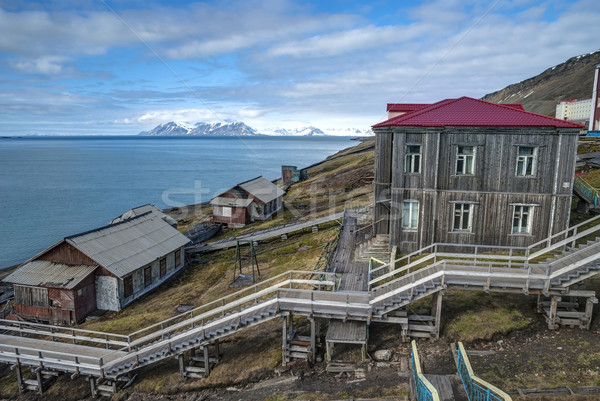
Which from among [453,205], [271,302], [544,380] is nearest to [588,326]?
[544,380]

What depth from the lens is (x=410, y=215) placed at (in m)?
22.6

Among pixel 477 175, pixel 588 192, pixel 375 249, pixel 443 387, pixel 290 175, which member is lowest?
pixel 443 387

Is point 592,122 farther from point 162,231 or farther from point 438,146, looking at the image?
point 162,231

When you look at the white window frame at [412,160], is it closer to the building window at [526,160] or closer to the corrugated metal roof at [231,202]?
the building window at [526,160]

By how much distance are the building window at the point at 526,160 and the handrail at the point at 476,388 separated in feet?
42.5

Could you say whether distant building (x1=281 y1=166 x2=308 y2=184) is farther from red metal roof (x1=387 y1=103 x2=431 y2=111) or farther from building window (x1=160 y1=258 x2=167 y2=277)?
red metal roof (x1=387 y1=103 x2=431 y2=111)

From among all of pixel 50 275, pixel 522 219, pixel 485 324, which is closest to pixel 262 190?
pixel 50 275

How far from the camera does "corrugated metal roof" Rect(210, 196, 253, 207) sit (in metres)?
48.9

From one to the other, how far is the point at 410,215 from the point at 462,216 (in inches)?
116

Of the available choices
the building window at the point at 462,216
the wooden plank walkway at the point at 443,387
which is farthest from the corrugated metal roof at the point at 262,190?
the wooden plank walkway at the point at 443,387

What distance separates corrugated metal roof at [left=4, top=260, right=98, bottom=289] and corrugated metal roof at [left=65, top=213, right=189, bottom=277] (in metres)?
1.40

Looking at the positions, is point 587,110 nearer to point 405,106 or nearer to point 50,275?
point 405,106

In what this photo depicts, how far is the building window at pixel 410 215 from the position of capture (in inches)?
886

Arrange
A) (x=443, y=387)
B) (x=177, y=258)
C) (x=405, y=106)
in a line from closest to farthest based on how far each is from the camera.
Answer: (x=443, y=387)
(x=405, y=106)
(x=177, y=258)
